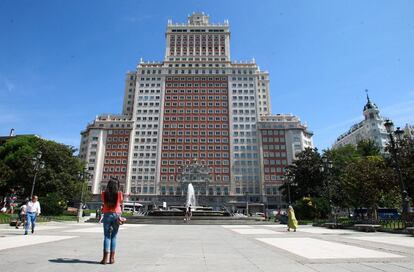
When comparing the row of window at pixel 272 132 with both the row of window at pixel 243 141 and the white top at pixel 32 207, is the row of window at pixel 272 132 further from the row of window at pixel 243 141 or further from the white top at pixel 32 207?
the white top at pixel 32 207

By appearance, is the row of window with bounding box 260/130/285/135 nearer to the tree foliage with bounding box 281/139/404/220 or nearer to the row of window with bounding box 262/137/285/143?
the row of window with bounding box 262/137/285/143

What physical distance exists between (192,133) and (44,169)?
54.5 metres

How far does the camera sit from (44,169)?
43.4 meters

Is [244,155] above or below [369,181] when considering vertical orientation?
above

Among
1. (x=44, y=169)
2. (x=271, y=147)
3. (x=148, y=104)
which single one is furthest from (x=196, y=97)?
(x=44, y=169)

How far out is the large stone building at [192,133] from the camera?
8831 cm

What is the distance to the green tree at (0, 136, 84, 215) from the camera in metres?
42.6

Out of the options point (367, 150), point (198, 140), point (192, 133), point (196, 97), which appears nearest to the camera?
point (367, 150)

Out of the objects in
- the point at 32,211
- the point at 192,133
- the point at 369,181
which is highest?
the point at 192,133

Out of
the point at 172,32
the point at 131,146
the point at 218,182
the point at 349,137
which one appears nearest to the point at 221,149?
the point at 218,182

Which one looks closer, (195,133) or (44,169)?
(44,169)

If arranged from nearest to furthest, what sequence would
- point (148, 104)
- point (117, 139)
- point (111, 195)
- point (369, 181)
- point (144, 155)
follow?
point (111, 195)
point (369, 181)
point (144, 155)
point (117, 139)
point (148, 104)

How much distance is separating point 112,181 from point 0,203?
56232mm

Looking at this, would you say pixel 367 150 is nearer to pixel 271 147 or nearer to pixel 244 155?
pixel 271 147
